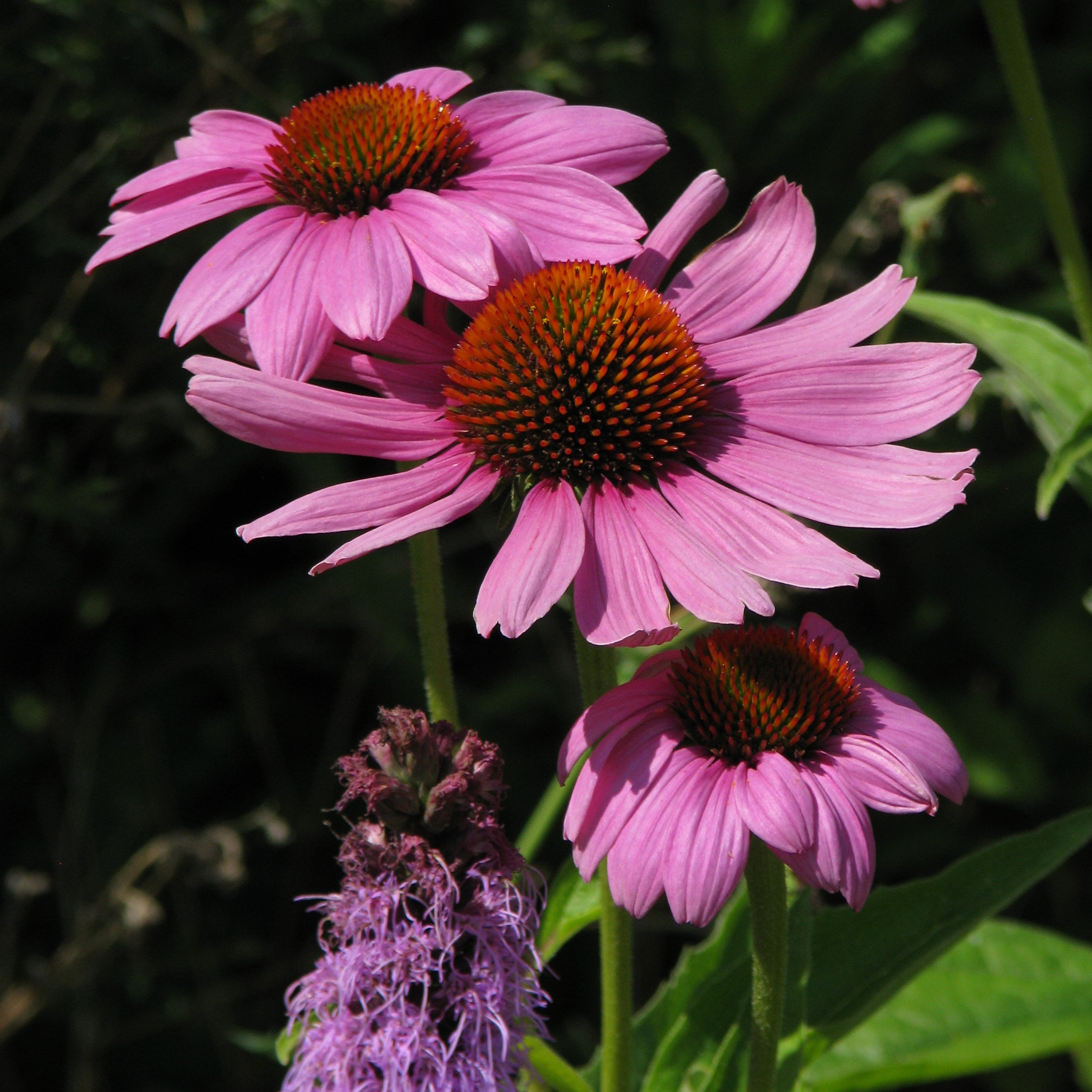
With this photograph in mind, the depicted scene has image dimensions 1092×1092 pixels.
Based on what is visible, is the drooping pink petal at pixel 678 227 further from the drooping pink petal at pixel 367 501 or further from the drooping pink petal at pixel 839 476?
the drooping pink petal at pixel 367 501

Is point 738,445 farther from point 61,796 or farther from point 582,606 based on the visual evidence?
point 61,796

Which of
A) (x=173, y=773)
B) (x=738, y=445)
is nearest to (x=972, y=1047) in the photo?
(x=738, y=445)

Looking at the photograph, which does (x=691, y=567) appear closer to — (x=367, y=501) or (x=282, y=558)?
(x=367, y=501)

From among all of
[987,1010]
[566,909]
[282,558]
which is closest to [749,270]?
[566,909]

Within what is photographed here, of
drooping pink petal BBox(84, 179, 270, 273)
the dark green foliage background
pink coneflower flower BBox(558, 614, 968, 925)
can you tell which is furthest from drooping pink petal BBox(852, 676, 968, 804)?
the dark green foliage background

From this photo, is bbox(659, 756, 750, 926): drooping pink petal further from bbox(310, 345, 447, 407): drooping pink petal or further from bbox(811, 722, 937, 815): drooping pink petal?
bbox(310, 345, 447, 407): drooping pink petal

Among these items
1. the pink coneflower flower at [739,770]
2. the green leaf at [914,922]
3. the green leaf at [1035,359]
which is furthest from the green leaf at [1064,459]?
the pink coneflower flower at [739,770]
